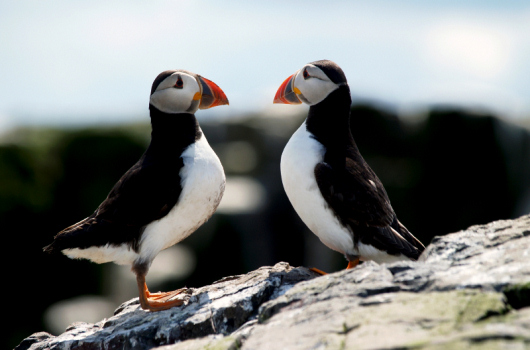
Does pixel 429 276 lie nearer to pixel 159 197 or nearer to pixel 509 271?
pixel 509 271

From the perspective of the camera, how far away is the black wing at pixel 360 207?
4383 mm

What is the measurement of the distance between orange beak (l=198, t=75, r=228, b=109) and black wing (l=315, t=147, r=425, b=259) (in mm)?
1152

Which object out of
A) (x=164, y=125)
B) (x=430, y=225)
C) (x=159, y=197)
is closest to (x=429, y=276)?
(x=159, y=197)

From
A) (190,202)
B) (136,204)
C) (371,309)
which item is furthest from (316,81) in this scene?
(371,309)

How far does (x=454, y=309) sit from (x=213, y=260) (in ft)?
33.8

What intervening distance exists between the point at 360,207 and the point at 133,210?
2.00 metres

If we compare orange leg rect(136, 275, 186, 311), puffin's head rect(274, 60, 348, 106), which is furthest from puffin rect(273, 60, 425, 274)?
orange leg rect(136, 275, 186, 311)

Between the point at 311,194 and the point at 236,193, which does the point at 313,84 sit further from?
the point at 236,193

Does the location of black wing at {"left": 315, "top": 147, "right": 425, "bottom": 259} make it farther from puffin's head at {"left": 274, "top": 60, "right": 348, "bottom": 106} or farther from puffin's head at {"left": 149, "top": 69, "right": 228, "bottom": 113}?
puffin's head at {"left": 149, "top": 69, "right": 228, "bottom": 113}

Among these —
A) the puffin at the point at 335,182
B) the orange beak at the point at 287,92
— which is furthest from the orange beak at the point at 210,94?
the puffin at the point at 335,182

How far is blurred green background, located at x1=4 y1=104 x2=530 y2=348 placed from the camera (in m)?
12.1

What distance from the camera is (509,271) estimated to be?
3.09 m

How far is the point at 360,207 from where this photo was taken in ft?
14.5

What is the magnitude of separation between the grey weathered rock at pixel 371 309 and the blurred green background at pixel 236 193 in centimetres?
751
